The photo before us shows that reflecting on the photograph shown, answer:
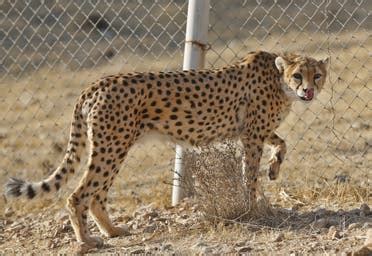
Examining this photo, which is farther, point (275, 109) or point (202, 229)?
point (275, 109)

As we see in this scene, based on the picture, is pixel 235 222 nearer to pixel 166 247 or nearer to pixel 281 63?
pixel 166 247

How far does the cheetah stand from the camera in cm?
489

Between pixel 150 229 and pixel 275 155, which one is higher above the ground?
pixel 275 155

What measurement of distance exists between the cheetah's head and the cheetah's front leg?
30 cm

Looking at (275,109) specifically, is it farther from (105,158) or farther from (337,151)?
(337,151)

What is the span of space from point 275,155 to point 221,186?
0.57 m

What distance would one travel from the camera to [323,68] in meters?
5.32

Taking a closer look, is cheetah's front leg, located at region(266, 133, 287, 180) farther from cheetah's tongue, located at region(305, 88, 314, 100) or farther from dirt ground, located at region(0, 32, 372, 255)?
cheetah's tongue, located at region(305, 88, 314, 100)

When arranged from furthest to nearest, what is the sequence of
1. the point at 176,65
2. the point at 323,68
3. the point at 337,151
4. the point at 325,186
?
the point at 176,65, the point at 337,151, the point at 325,186, the point at 323,68

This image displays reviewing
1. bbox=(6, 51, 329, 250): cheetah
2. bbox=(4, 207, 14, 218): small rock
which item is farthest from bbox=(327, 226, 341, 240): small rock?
bbox=(4, 207, 14, 218): small rock

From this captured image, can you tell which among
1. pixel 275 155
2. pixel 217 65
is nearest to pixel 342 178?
pixel 275 155

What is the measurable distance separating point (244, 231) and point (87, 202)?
870mm

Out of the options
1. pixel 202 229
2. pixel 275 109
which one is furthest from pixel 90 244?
pixel 275 109

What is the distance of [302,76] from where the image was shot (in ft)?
17.3
